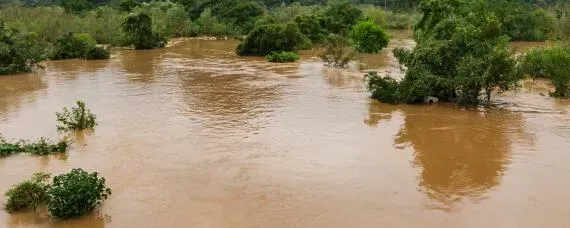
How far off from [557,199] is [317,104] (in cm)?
1009

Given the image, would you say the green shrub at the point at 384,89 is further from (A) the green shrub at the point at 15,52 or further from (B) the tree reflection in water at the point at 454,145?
(A) the green shrub at the point at 15,52

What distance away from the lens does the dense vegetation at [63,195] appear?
9.60m

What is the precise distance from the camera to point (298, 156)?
13.4 metres

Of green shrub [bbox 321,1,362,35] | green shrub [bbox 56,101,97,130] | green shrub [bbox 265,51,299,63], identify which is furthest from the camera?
green shrub [bbox 321,1,362,35]

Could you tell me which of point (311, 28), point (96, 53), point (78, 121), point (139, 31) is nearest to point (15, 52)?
point (96, 53)

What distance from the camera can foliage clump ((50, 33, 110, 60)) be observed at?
3294cm

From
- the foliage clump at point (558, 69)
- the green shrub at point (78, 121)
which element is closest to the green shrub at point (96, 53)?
the green shrub at point (78, 121)

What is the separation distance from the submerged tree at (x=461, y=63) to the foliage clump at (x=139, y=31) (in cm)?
2269

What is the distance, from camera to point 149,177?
39.2ft

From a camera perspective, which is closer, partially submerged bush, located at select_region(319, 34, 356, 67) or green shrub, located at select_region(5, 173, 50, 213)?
green shrub, located at select_region(5, 173, 50, 213)

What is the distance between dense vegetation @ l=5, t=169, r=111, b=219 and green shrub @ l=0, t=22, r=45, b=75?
1876cm

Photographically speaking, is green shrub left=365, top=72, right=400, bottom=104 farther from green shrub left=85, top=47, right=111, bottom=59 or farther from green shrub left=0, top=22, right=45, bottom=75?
green shrub left=85, top=47, right=111, bottom=59

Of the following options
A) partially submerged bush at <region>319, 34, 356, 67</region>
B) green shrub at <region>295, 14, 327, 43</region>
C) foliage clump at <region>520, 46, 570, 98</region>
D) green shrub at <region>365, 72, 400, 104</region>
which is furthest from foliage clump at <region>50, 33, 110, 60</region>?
foliage clump at <region>520, 46, 570, 98</region>

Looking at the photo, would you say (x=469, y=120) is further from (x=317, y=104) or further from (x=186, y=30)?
(x=186, y=30)
